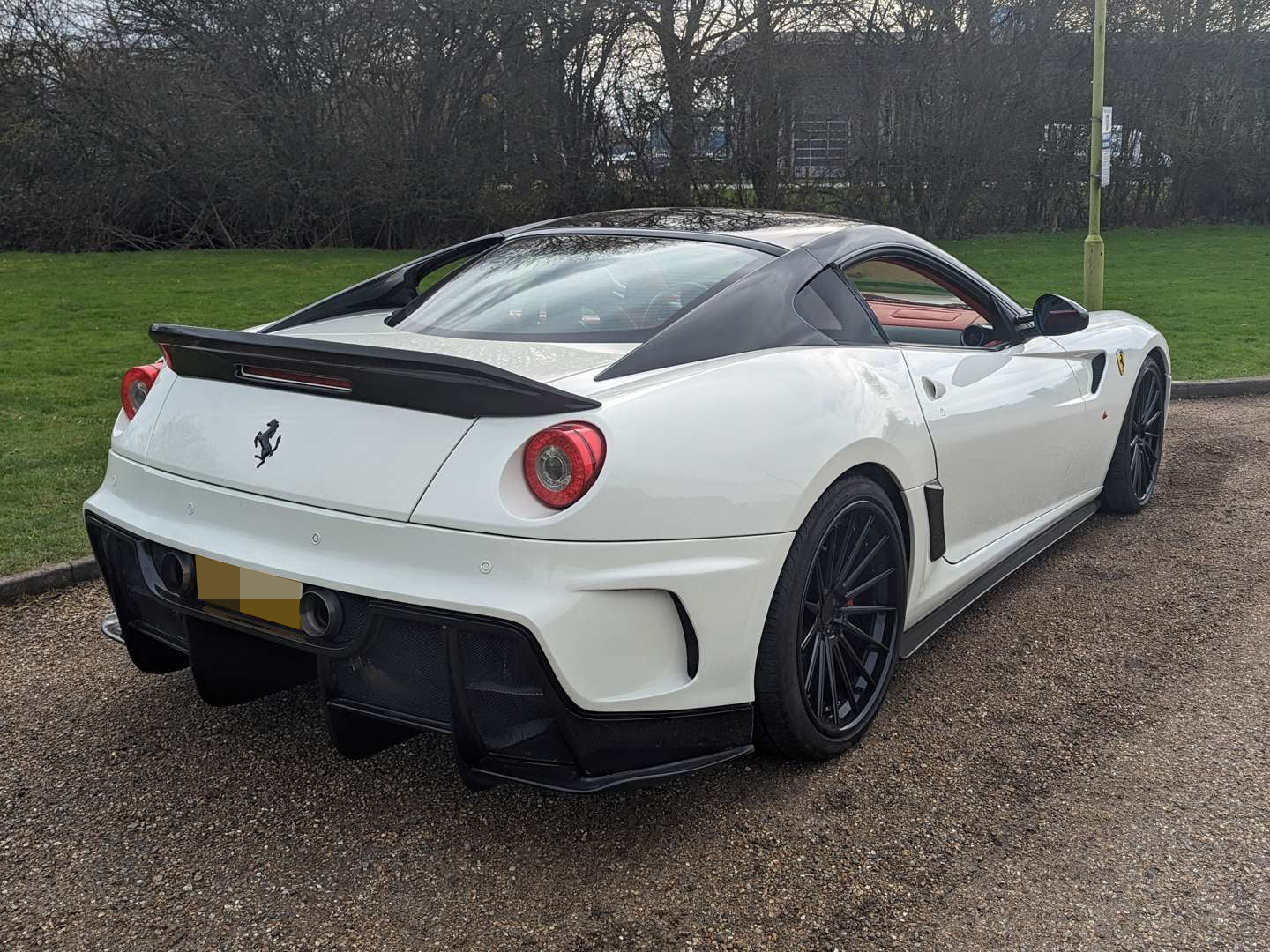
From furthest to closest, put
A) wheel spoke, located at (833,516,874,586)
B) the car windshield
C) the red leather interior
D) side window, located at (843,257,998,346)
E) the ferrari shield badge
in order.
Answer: the red leather interior
side window, located at (843,257,998,346)
the car windshield
wheel spoke, located at (833,516,874,586)
the ferrari shield badge

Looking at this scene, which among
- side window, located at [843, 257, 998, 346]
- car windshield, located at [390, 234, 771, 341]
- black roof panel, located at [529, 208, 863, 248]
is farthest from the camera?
side window, located at [843, 257, 998, 346]

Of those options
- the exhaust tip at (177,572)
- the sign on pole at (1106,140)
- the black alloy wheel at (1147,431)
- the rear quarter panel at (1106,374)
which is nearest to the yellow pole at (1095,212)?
the sign on pole at (1106,140)

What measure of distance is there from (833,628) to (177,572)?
1580 mm

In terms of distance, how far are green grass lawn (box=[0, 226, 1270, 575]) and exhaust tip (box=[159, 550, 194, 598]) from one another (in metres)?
2.02

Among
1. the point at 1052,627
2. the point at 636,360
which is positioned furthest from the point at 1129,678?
the point at 636,360

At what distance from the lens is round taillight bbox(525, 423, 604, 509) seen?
229 centimetres

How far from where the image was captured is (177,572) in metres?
2.63

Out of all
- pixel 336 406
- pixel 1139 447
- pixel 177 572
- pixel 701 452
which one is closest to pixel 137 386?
pixel 177 572

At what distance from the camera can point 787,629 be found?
103 inches

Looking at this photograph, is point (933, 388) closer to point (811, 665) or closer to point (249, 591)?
point (811, 665)

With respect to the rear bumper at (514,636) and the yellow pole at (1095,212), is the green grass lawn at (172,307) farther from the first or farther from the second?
the rear bumper at (514,636)

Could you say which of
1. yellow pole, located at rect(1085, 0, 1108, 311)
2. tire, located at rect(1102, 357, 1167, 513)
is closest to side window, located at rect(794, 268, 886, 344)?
tire, located at rect(1102, 357, 1167, 513)

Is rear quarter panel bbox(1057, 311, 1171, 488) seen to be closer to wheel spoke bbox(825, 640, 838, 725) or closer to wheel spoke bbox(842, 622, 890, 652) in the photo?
wheel spoke bbox(842, 622, 890, 652)

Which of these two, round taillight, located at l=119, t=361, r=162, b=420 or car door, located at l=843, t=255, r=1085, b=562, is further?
car door, located at l=843, t=255, r=1085, b=562
